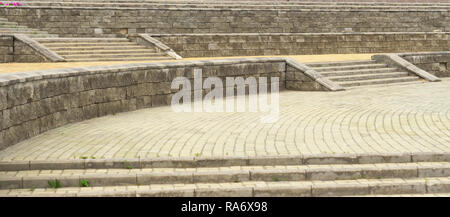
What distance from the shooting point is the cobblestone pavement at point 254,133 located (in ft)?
→ 22.4

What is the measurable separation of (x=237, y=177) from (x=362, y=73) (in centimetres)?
1006

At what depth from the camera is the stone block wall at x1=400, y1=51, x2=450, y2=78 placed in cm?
1701

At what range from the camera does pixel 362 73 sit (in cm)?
1545

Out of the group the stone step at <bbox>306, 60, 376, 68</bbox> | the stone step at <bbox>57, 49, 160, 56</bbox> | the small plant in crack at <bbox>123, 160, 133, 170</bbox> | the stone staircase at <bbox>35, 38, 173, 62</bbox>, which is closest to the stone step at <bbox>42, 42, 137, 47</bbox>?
the stone staircase at <bbox>35, 38, 173, 62</bbox>

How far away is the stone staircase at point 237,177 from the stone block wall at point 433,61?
10960 mm

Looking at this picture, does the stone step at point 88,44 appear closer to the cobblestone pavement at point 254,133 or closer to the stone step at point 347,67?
the stone step at point 347,67

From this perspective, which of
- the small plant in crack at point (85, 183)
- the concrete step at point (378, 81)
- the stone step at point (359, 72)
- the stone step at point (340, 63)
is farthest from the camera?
the stone step at point (340, 63)

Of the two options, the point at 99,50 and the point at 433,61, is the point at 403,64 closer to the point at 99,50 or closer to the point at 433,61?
the point at 433,61

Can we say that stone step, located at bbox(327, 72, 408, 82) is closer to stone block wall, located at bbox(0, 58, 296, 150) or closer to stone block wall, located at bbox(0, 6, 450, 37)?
stone block wall, located at bbox(0, 58, 296, 150)

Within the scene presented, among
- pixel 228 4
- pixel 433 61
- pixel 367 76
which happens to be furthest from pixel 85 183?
pixel 228 4

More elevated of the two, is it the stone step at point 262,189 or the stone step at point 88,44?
A: the stone step at point 88,44

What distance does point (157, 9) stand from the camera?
22078 mm

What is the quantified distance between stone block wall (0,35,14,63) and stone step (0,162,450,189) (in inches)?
359

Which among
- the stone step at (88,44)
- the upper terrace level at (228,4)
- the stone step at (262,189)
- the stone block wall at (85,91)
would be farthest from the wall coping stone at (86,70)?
the upper terrace level at (228,4)
